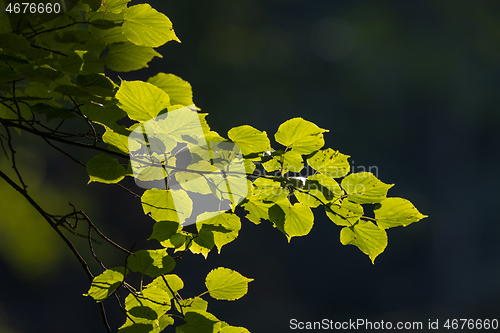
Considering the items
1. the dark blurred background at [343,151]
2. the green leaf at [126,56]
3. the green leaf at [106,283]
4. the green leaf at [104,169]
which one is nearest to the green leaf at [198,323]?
the green leaf at [106,283]

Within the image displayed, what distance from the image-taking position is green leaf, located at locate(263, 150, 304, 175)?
47 centimetres

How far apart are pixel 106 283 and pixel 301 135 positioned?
0.38 meters

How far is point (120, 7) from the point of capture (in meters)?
0.53

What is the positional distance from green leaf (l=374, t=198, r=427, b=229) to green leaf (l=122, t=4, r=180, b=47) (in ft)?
1.44

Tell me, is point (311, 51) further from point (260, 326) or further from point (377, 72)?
point (260, 326)

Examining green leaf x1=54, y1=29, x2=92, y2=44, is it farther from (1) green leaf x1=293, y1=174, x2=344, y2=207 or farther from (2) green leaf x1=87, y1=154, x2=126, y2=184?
(1) green leaf x1=293, y1=174, x2=344, y2=207

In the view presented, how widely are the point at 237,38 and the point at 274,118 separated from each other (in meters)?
2.31

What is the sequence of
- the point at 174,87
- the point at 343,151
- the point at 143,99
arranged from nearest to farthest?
the point at 143,99
the point at 174,87
the point at 343,151

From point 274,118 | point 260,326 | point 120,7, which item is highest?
point 120,7

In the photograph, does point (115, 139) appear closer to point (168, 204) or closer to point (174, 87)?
point (168, 204)

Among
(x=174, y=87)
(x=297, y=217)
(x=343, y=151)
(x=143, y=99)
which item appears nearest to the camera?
(x=143, y=99)

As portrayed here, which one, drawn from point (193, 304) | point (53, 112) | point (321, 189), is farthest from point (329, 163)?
point (53, 112)

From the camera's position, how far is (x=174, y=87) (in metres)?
0.64

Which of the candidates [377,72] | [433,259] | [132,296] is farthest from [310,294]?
[132,296]
